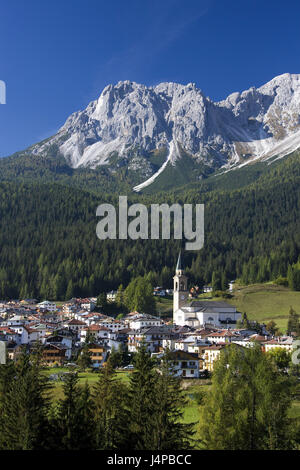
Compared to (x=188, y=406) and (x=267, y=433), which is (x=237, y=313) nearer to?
(x=188, y=406)

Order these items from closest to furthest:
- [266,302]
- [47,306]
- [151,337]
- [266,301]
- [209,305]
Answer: [151,337] → [209,305] → [266,302] → [266,301] → [47,306]

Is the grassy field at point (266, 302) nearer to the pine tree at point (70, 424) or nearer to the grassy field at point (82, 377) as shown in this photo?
the grassy field at point (82, 377)

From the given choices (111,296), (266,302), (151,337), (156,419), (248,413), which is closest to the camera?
(156,419)

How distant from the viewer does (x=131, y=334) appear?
10100cm

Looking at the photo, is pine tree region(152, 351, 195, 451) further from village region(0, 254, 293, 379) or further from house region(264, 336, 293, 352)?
house region(264, 336, 293, 352)

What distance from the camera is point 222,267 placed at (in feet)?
579

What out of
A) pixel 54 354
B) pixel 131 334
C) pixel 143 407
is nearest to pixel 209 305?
pixel 131 334

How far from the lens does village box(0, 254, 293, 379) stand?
8062cm

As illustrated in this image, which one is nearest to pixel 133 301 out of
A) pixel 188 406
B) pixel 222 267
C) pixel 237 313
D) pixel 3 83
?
pixel 237 313

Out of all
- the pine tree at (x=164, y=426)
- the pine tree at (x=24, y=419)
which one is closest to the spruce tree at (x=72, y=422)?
the pine tree at (x=24, y=419)

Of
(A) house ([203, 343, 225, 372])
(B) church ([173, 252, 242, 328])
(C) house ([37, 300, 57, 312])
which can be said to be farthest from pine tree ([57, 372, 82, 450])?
(C) house ([37, 300, 57, 312])

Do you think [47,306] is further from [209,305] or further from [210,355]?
[210,355]
